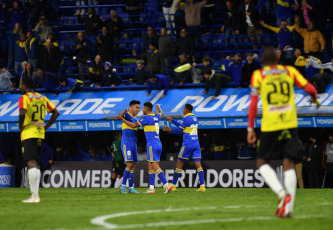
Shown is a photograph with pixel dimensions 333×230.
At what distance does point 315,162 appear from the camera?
2155 cm

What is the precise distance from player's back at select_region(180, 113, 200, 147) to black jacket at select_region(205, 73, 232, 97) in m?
4.32

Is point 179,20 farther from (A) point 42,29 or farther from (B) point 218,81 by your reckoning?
(A) point 42,29

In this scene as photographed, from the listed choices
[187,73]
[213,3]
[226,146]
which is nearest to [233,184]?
[226,146]

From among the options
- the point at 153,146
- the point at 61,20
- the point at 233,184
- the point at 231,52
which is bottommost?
the point at 233,184

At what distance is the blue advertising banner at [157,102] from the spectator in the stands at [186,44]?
1804 mm

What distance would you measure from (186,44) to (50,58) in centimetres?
526

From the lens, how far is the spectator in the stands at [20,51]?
27112mm

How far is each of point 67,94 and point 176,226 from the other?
17910 millimetres

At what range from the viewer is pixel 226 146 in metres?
23.7

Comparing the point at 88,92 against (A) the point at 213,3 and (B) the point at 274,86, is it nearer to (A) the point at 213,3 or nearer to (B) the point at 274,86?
(A) the point at 213,3

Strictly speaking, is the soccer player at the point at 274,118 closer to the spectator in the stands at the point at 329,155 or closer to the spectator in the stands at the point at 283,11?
the spectator in the stands at the point at 329,155

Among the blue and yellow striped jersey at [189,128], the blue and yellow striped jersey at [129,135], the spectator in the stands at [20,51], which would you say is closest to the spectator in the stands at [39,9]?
the spectator in the stands at [20,51]

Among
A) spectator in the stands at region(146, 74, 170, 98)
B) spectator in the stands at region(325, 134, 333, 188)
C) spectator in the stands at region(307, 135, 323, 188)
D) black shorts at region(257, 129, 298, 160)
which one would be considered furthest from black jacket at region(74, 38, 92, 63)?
black shorts at region(257, 129, 298, 160)

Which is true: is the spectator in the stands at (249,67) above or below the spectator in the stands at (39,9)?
→ below
